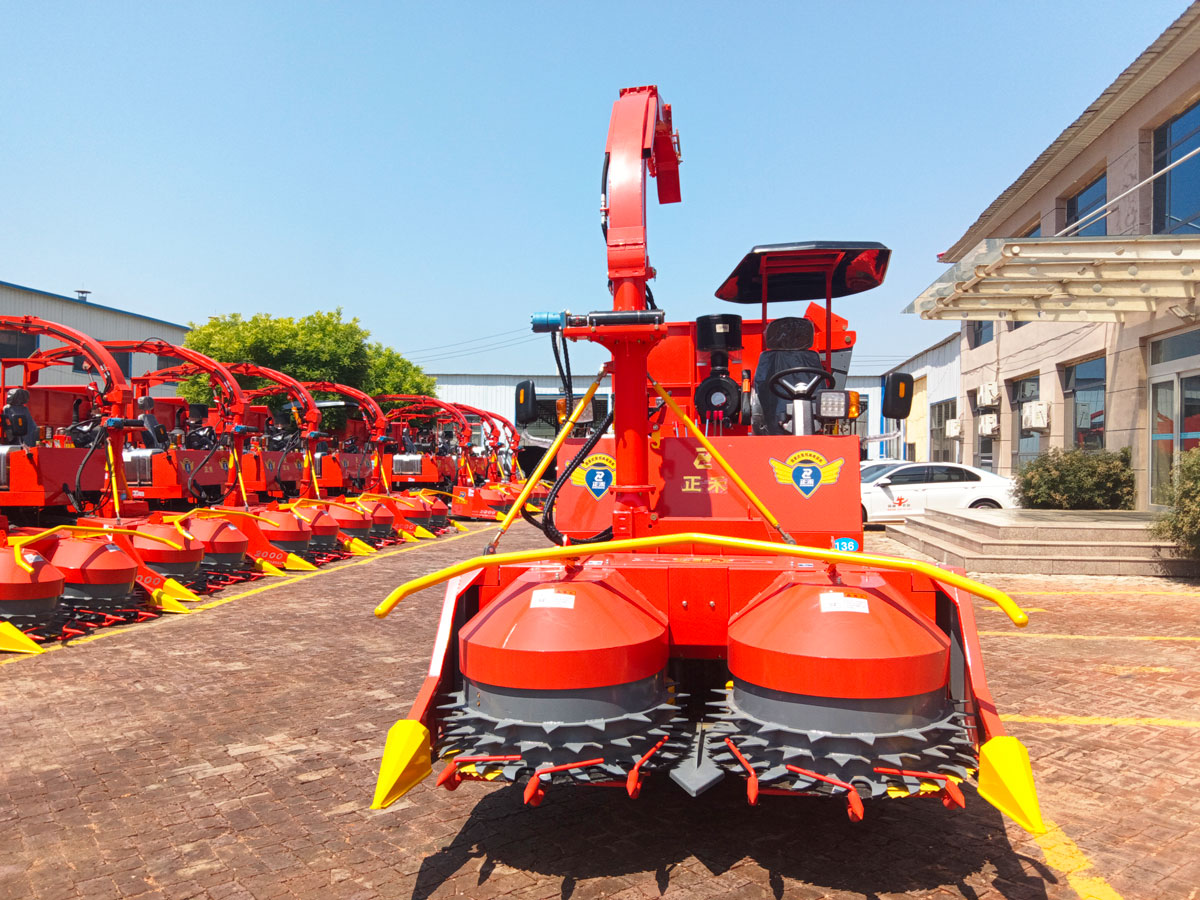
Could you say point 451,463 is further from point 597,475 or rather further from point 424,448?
point 597,475

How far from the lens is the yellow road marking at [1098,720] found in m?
5.23

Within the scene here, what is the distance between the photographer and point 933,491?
16750mm

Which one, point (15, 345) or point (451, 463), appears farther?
point (15, 345)

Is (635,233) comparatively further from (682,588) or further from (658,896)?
(658,896)

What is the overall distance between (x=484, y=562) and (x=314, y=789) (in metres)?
1.74

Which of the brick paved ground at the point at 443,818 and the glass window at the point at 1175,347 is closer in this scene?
the brick paved ground at the point at 443,818

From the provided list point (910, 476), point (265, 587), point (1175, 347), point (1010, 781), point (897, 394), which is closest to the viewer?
point (1010, 781)

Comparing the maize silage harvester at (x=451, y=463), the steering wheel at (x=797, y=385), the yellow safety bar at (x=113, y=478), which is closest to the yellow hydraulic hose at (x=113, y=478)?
the yellow safety bar at (x=113, y=478)

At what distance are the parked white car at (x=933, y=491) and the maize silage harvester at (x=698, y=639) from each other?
13.0 m

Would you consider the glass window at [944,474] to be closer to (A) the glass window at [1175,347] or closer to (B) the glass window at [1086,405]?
(B) the glass window at [1086,405]

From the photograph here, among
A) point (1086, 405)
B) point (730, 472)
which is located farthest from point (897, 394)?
point (1086, 405)

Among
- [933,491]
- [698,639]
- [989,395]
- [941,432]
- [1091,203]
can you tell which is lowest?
[698,639]

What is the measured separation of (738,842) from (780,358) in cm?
320

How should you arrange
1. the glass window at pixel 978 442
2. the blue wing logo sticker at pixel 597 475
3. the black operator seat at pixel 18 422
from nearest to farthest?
the blue wing logo sticker at pixel 597 475
the black operator seat at pixel 18 422
the glass window at pixel 978 442
